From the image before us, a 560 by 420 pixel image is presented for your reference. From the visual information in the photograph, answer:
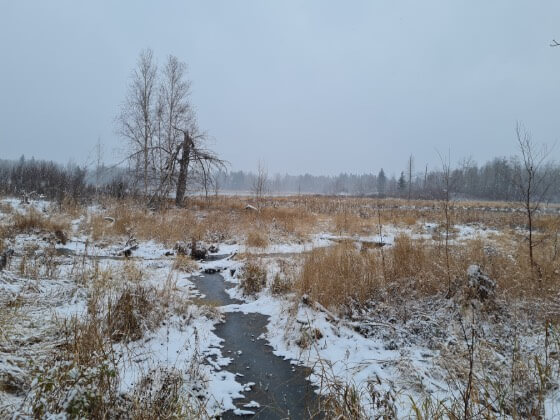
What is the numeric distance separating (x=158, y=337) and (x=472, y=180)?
249ft

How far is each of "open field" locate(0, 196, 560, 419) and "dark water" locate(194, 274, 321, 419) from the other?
0.22ft

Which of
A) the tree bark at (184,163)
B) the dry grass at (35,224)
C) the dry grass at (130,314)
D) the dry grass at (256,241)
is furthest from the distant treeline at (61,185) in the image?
the dry grass at (130,314)

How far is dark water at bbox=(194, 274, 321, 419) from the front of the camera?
2.66 metres

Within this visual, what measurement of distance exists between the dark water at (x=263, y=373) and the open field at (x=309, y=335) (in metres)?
0.07

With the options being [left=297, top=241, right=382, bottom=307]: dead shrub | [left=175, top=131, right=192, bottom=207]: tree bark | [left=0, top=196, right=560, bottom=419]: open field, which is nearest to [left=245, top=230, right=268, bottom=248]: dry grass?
[left=0, top=196, right=560, bottom=419]: open field

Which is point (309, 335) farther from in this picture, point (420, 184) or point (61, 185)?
point (420, 184)

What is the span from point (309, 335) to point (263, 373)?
82 centimetres

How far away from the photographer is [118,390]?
90.1 inches

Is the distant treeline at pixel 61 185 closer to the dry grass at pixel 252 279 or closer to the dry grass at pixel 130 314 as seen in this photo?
the dry grass at pixel 252 279

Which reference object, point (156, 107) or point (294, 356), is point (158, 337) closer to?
point (294, 356)

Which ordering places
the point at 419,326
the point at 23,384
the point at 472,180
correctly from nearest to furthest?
1. the point at 23,384
2. the point at 419,326
3. the point at 472,180

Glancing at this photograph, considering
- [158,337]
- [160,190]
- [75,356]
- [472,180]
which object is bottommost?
[158,337]

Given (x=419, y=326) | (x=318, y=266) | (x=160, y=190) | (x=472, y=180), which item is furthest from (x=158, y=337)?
(x=472, y=180)

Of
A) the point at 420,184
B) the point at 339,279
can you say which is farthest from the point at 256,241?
the point at 420,184
